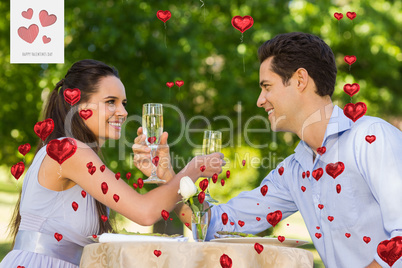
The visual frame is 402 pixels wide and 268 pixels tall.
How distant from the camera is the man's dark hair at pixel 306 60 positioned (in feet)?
13.0

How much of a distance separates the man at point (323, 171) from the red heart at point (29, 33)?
15.0 feet

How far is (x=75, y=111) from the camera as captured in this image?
392cm

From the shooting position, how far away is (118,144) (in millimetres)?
8477

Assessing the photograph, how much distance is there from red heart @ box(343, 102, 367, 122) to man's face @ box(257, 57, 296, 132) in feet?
1.57

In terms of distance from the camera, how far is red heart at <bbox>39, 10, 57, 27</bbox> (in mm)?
7608

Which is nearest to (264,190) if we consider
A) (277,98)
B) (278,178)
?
(278,178)

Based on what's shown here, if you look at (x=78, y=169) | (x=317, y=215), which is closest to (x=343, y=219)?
(x=317, y=215)

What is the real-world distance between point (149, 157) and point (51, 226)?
76 cm

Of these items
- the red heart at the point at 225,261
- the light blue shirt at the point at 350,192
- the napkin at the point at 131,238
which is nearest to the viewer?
the red heart at the point at 225,261

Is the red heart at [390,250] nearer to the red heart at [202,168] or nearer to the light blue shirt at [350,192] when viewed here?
the light blue shirt at [350,192]

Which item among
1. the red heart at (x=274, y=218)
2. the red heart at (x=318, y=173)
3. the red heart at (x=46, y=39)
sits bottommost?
the red heart at (x=274, y=218)

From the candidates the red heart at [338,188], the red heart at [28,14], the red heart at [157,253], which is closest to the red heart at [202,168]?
the red heart at [338,188]

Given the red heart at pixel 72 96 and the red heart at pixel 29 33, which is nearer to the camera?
the red heart at pixel 72 96

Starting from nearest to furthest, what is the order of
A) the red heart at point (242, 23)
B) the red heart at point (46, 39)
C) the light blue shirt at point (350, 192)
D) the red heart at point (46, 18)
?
the light blue shirt at point (350, 192)
the red heart at point (242, 23)
the red heart at point (46, 18)
the red heart at point (46, 39)
